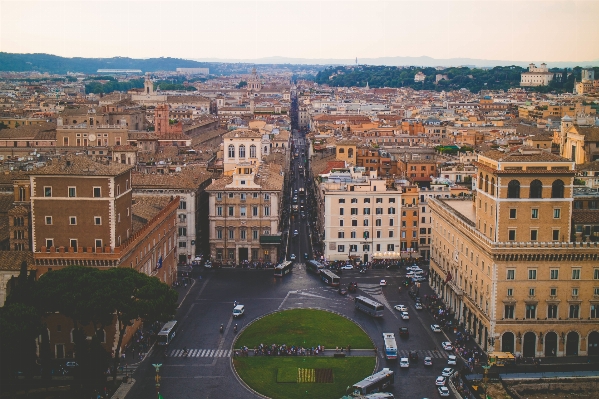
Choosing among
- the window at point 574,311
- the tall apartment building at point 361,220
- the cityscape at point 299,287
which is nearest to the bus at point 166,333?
the cityscape at point 299,287

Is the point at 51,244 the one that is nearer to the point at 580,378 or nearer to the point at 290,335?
the point at 290,335

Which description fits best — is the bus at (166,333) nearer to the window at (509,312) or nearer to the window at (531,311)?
the window at (509,312)

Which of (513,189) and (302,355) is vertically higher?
(513,189)

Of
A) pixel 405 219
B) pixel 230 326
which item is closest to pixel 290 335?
pixel 230 326

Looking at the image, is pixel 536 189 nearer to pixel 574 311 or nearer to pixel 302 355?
pixel 574 311

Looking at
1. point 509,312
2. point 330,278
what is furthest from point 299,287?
point 509,312

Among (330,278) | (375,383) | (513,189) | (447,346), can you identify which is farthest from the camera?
(330,278)
